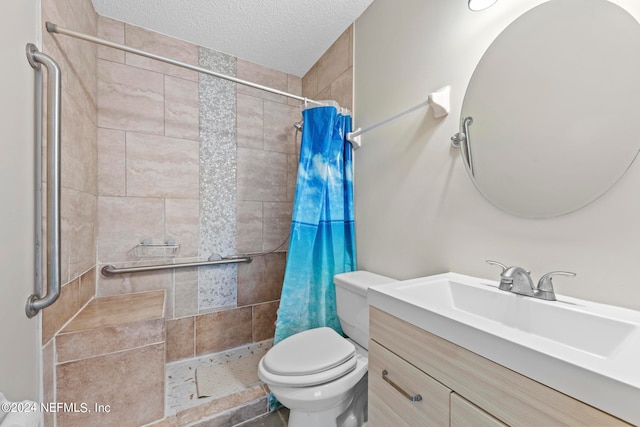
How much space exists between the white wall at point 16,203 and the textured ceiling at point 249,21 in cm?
88

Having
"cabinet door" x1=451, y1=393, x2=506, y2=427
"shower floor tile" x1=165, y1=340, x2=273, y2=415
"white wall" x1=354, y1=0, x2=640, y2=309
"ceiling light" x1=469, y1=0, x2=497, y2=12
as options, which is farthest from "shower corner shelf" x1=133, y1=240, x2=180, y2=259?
"ceiling light" x1=469, y1=0, x2=497, y2=12

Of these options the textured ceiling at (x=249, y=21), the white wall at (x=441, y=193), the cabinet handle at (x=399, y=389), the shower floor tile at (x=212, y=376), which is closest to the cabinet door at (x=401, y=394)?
the cabinet handle at (x=399, y=389)

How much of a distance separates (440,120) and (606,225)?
687 millimetres

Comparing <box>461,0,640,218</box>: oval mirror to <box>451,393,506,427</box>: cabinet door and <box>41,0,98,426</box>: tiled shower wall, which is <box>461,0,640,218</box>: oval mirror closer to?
<box>451,393,506,427</box>: cabinet door

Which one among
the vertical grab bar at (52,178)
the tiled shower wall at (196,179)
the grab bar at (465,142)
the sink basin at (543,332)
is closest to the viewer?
the sink basin at (543,332)

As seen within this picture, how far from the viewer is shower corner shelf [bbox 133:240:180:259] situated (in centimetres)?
→ 171

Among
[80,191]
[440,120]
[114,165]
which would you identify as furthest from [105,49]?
[440,120]

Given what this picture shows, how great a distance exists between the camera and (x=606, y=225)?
2.30 ft

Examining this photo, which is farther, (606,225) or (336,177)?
(336,177)

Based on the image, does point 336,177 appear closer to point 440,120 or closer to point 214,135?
point 440,120

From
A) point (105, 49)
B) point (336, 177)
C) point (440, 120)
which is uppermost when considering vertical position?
point (105, 49)

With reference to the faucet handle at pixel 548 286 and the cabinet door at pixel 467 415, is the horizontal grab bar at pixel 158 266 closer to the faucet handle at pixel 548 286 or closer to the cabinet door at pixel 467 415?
the cabinet door at pixel 467 415

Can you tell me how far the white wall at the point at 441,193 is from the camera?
0.70m

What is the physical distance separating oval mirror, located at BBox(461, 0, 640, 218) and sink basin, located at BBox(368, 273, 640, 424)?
1.02ft
